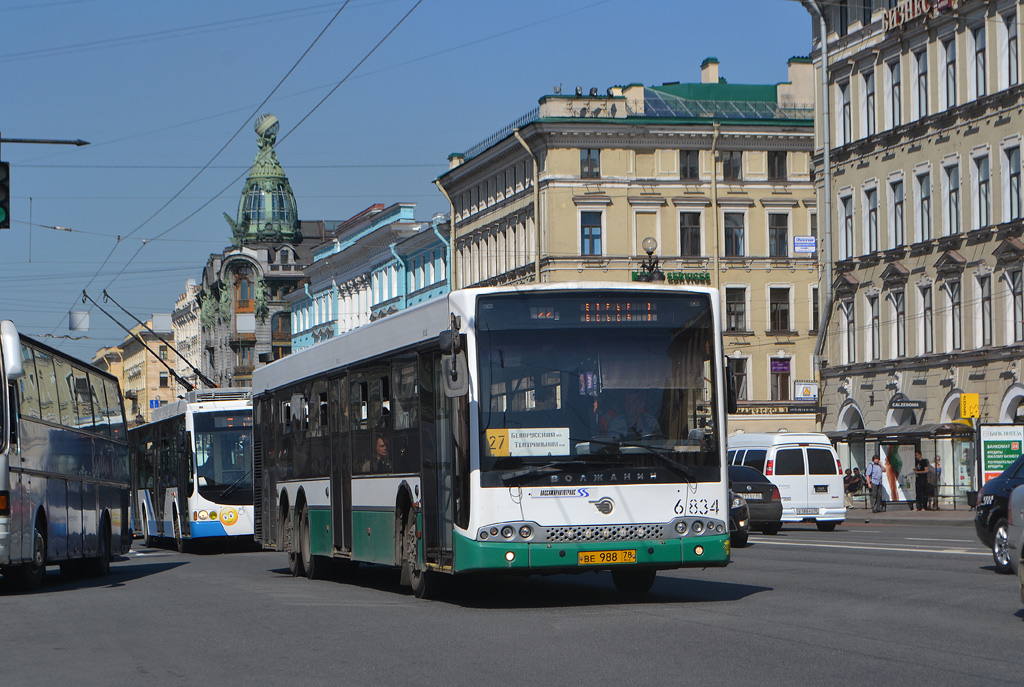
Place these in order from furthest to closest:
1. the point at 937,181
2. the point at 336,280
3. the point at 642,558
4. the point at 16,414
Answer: the point at 336,280, the point at 937,181, the point at 16,414, the point at 642,558

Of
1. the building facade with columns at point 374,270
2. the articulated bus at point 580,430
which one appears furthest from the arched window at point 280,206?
the articulated bus at point 580,430

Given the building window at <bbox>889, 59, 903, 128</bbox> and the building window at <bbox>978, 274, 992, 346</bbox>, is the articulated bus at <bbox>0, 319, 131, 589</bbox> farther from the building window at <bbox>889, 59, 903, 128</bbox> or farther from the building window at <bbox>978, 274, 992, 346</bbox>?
the building window at <bbox>889, 59, 903, 128</bbox>

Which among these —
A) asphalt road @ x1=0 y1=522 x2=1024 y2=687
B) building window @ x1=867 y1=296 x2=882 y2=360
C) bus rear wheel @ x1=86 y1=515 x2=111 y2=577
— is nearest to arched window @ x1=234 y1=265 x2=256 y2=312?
building window @ x1=867 y1=296 x2=882 y2=360

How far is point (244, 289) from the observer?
12988cm

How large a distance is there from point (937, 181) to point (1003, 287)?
5029 mm

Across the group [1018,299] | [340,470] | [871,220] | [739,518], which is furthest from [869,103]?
[340,470]

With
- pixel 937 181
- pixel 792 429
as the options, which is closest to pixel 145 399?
pixel 792 429

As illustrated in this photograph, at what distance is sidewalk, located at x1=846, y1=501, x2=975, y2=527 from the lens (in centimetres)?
3960

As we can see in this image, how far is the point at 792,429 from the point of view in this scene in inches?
2968

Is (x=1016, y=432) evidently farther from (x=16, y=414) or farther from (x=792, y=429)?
(x=792, y=429)

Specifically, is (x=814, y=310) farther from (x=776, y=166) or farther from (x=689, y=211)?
(x=689, y=211)

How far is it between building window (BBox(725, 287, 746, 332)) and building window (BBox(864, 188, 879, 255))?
62.8 feet

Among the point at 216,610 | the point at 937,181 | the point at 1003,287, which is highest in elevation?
the point at 937,181

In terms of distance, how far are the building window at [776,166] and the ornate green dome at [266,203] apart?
196 ft
